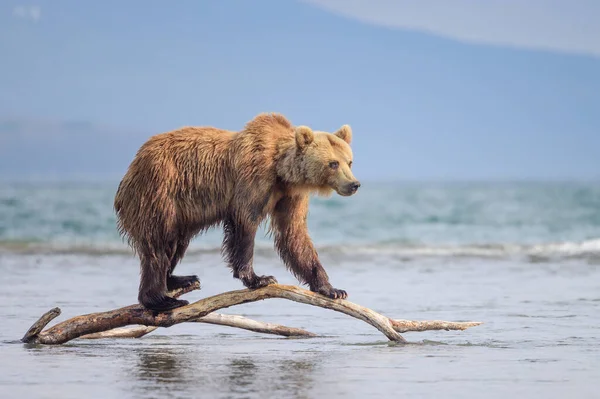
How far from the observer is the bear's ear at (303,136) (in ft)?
27.2

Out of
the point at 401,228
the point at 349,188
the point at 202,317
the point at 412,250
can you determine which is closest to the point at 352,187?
the point at 349,188

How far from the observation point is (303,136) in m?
8.33

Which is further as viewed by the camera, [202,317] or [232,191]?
[202,317]

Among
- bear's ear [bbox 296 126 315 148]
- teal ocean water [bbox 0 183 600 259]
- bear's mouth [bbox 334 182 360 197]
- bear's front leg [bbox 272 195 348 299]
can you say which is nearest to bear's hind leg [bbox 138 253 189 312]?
bear's front leg [bbox 272 195 348 299]

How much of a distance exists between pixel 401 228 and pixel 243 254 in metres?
24.8

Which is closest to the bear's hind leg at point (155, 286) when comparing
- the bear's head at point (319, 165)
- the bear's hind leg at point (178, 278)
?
the bear's hind leg at point (178, 278)

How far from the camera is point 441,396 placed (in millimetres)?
6742

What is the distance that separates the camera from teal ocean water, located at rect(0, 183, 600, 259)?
23.8 meters

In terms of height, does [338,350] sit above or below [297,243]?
below

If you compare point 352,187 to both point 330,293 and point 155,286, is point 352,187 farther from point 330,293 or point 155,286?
point 155,286

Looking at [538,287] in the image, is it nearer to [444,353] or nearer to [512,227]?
[444,353]

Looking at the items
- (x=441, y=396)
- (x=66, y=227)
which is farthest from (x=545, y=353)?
(x=66, y=227)

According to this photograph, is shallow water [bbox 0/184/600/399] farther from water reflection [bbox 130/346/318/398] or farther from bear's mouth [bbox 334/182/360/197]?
bear's mouth [bbox 334/182/360/197]

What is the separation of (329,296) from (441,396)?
2.04m
